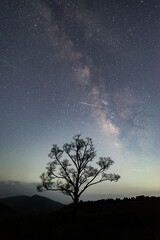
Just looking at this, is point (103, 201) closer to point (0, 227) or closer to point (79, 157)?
point (79, 157)

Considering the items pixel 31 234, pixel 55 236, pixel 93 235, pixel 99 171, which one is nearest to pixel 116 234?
pixel 93 235

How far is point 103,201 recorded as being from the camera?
148 feet

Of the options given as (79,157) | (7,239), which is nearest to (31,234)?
(7,239)

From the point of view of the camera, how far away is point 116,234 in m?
18.1

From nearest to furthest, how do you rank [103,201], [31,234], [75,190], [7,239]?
[7,239], [31,234], [75,190], [103,201]

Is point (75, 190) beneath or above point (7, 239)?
above

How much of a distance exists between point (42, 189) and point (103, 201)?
68.6 feet

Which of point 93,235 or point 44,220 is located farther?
point 44,220

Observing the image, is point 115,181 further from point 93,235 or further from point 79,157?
point 93,235

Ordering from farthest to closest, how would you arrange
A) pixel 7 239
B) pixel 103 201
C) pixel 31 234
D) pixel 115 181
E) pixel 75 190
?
pixel 103 201 → pixel 115 181 → pixel 75 190 → pixel 31 234 → pixel 7 239

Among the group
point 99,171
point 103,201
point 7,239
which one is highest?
point 99,171

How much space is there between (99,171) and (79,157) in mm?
3179

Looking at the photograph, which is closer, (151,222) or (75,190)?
(151,222)

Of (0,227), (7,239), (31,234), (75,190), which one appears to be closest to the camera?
(7,239)
